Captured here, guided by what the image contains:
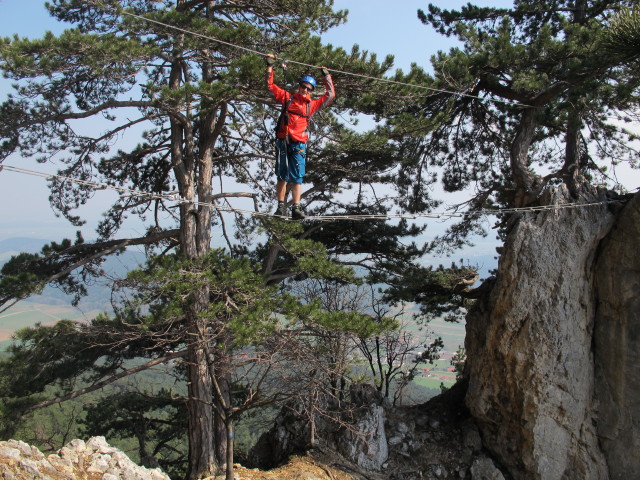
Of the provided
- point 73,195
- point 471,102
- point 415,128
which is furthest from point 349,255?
point 73,195

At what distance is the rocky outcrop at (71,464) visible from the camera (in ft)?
16.9

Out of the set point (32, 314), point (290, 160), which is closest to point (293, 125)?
point (290, 160)

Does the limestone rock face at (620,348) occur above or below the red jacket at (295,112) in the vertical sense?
below

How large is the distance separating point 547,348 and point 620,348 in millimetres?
1173

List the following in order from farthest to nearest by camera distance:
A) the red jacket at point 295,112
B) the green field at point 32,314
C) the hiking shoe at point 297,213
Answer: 1. the green field at point 32,314
2. the hiking shoe at point 297,213
3. the red jacket at point 295,112

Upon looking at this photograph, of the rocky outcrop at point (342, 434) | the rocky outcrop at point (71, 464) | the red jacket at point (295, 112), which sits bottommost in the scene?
the rocky outcrop at point (342, 434)

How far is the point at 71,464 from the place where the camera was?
18.8ft

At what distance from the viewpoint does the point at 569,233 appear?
8.33 meters

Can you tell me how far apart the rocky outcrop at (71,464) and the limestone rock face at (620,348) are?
685cm

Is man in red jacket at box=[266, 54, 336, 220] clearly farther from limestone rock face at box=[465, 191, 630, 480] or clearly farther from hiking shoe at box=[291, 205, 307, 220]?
limestone rock face at box=[465, 191, 630, 480]

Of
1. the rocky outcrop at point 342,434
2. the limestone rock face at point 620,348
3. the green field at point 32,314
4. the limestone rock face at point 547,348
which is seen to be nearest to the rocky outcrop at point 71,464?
the green field at point 32,314

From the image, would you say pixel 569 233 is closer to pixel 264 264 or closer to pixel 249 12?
pixel 264 264

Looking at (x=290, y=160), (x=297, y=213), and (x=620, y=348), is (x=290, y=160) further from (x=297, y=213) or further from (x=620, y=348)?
(x=620, y=348)

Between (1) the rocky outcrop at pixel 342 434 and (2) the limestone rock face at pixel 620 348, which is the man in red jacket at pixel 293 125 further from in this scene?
(2) the limestone rock face at pixel 620 348
